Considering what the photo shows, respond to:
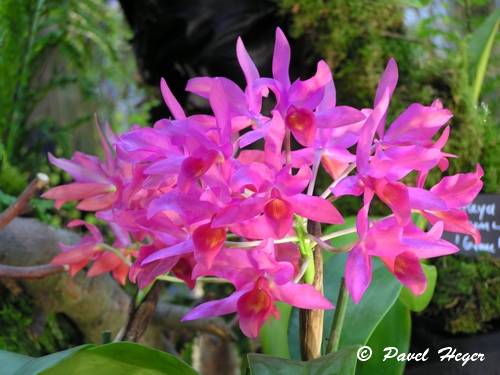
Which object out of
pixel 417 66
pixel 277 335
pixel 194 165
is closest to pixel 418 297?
pixel 277 335

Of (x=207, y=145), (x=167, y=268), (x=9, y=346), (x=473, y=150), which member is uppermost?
(x=207, y=145)

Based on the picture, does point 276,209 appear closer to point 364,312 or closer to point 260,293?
point 260,293

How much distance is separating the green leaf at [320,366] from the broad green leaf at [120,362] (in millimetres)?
106

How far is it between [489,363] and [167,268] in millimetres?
443

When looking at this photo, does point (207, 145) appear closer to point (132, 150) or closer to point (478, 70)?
point (132, 150)

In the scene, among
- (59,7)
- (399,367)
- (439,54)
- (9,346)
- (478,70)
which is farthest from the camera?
(59,7)

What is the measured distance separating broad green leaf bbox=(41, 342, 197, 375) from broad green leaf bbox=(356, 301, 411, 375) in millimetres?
234

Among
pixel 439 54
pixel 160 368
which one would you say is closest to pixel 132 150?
pixel 160 368

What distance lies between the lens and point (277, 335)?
782mm

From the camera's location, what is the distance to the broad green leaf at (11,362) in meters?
0.46

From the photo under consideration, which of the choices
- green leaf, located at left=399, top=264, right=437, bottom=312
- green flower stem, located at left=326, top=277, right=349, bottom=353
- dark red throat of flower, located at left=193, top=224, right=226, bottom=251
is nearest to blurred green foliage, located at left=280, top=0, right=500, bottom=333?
green leaf, located at left=399, top=264, right=437, bottom=312

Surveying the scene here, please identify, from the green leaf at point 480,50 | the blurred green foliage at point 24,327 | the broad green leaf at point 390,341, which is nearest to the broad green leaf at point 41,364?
the broad green leaf at point 390,341

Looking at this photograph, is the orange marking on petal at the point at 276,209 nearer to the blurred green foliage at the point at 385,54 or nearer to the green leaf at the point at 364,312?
the green leaf at the point at 364,312

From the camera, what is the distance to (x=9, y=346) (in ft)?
2.93
